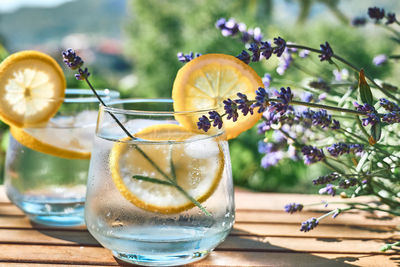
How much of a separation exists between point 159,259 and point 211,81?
30 centimetres

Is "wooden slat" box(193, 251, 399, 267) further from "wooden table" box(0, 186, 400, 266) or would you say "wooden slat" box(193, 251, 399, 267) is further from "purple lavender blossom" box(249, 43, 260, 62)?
"purple lavender blossom" box(249, 43, 260, 62)

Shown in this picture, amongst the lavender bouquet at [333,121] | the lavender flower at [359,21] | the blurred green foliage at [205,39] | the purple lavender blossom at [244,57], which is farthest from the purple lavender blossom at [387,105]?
the blurred green foliage at [205,39]

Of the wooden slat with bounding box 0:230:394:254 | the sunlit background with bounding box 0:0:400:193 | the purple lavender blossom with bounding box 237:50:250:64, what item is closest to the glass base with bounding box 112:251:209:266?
the wooden slat with bounding box 0:230:394:254

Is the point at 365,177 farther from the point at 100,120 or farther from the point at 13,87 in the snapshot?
the point at 13,87

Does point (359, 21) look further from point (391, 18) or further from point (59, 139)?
point (59, 139)

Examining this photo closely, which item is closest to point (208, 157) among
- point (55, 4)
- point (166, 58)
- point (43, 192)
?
point (43, 192)

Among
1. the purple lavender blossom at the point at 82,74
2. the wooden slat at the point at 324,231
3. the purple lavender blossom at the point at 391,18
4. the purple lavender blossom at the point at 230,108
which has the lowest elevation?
the wooden slat at the point at 324,231

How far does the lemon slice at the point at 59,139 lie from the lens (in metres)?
0.86

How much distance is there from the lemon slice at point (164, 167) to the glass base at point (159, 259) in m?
0.08

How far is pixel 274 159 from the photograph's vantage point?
3.25 ft

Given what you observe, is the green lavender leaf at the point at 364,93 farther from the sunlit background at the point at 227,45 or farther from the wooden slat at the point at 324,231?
the sunlit background at the point at 227,45

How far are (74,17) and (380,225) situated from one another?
1198 inches

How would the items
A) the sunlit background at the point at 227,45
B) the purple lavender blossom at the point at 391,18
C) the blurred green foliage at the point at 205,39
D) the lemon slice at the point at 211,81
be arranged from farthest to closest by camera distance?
the blurred green foliage at the point at 205,39 < the sunlit background at the point at 227,45 < the purple lavender blossom at the point at 391,18 < the lemon slice at the point at 211,81

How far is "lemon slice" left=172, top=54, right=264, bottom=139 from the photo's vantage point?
0.72m
